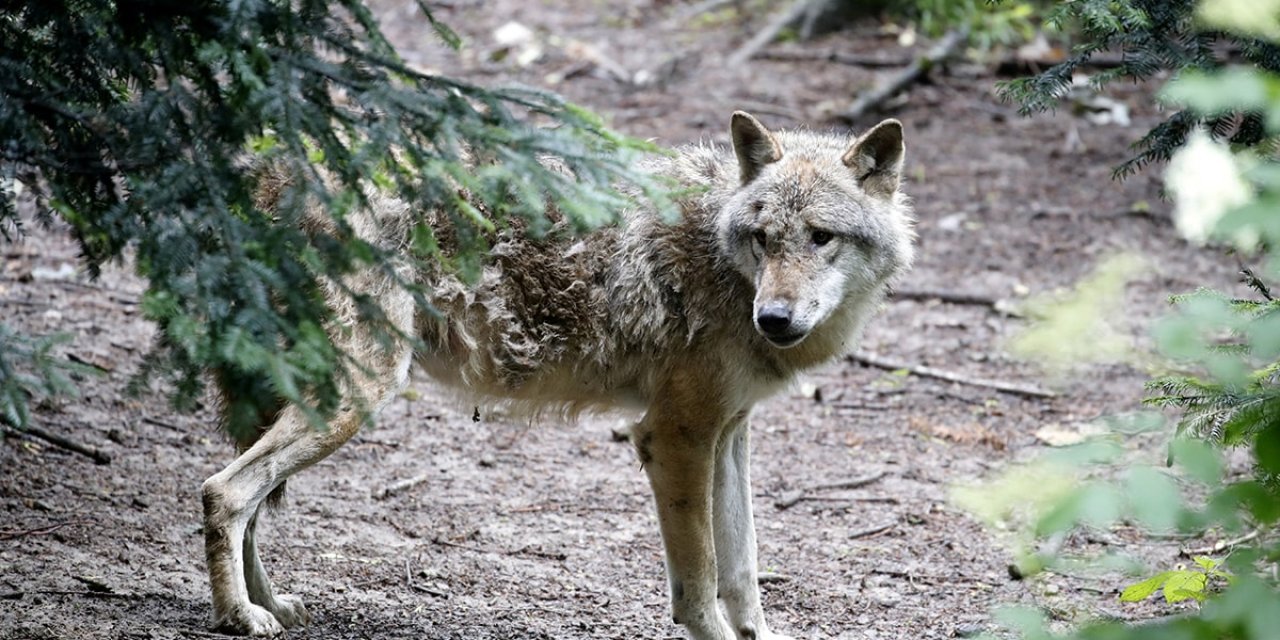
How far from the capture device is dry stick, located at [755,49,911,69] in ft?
47.3

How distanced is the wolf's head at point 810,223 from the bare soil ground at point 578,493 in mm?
1683

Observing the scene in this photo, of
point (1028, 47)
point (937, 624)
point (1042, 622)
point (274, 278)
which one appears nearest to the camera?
point (1042, 622)

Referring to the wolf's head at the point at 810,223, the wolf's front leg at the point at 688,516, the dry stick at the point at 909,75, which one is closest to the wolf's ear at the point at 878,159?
the wolf's head at the point at 810,223

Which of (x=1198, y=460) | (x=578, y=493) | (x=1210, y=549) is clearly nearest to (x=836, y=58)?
(x=578, y=493)

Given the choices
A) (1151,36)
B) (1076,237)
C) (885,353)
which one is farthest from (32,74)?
(1076,237)

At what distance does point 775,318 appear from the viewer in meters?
4.84

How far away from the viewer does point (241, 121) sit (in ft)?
10.8

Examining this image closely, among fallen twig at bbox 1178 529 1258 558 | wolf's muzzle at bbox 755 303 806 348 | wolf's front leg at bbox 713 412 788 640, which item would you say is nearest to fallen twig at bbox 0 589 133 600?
wolf's front leg at bbox 713 412 788 640

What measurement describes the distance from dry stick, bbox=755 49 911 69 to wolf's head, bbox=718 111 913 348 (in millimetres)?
9283

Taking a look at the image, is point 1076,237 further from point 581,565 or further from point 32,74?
point 32,74

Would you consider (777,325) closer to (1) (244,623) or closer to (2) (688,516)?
(2) (688,516)

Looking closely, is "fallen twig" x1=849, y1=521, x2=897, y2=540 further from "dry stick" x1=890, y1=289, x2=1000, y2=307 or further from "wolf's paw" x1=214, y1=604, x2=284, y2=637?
"dry stick" x1=890, y1=289, x2=1000, y2=307

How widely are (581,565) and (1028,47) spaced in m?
10.5

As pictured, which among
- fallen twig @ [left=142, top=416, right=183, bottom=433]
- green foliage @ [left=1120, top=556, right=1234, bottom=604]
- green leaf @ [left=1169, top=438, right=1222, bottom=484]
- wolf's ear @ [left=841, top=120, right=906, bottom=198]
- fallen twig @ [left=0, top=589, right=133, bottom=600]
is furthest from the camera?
fallen twig @ [left=142, top=416, right=183, bottom=433]
